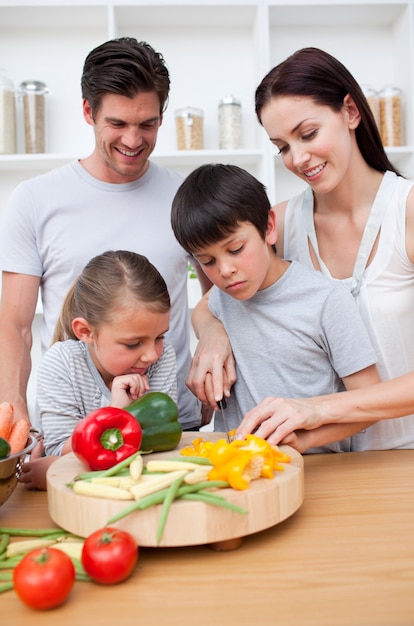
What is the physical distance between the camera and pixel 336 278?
174cm

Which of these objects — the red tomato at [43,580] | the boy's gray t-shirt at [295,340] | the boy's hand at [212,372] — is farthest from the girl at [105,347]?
the red tomato at [43,580]

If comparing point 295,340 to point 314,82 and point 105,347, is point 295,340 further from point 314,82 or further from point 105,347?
point 314,82

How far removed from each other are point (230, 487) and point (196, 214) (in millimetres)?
673

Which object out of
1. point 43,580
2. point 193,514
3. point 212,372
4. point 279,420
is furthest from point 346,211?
point 43,580

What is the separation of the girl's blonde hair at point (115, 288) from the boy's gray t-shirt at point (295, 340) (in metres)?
0.26

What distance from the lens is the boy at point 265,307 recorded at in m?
1.50

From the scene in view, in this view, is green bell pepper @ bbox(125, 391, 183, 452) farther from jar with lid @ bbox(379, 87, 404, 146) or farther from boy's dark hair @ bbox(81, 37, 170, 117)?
jar with lid @ bbox(379, 87, 404, 146)

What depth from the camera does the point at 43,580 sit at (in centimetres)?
84

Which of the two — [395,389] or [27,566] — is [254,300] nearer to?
[395,389]

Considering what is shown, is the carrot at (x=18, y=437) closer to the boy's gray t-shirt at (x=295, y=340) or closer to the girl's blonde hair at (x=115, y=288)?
the girl's blonde hair at (x=115, y=288)

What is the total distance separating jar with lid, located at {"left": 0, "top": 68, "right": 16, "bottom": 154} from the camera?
9.52ft

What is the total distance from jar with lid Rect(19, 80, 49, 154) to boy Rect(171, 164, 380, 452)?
1642 mm

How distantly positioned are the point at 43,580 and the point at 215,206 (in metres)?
0.91

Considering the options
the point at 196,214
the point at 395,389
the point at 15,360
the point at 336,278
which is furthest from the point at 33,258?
the point at 395,389
